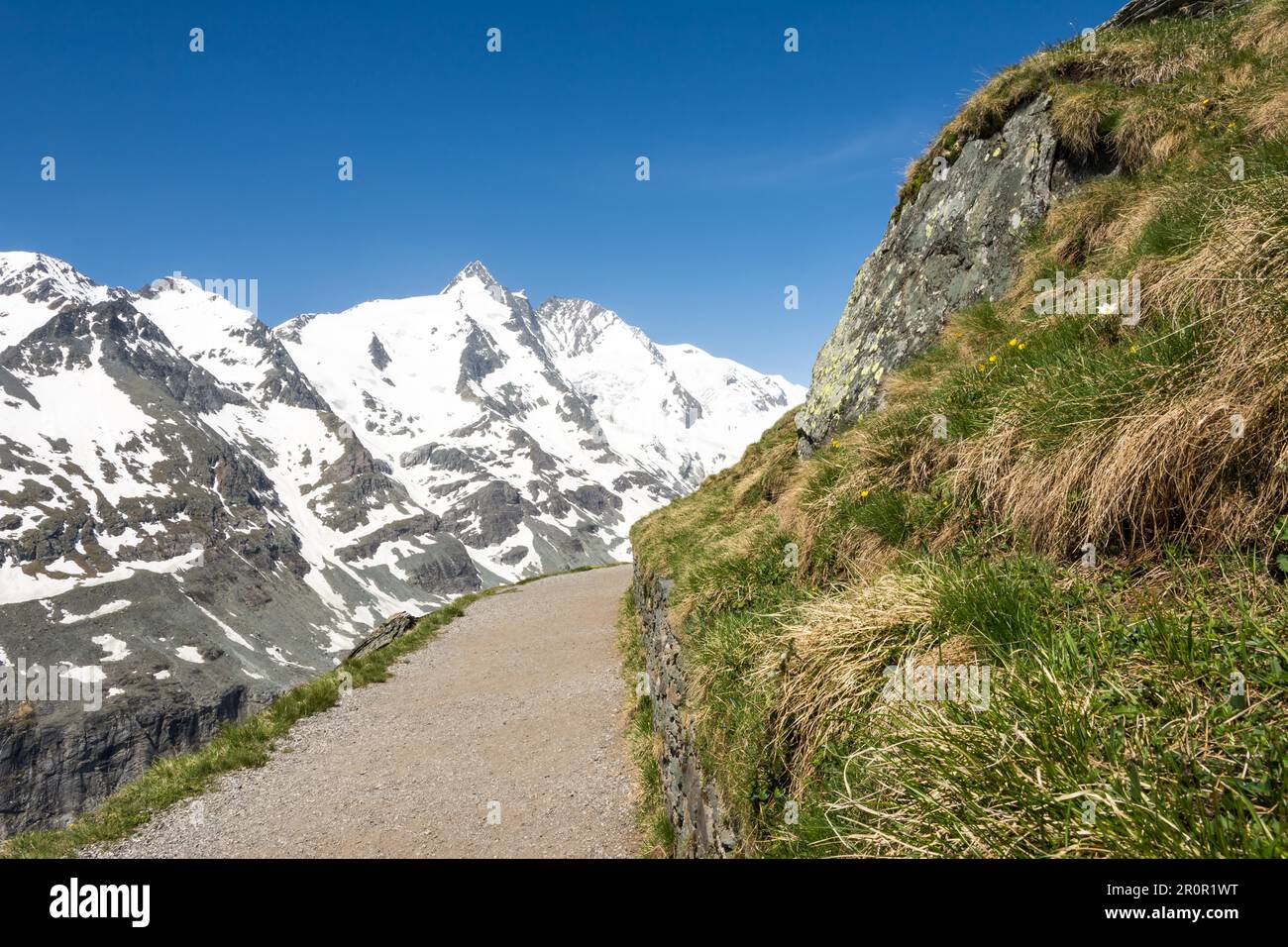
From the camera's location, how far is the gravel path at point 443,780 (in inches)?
362

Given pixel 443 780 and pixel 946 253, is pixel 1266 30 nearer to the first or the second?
pixel 946 253

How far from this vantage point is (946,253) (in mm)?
11359

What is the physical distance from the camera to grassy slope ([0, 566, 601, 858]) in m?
9.59

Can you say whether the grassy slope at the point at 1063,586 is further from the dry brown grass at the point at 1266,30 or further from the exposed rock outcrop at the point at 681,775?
the dry brown grass at the point at 1266,30

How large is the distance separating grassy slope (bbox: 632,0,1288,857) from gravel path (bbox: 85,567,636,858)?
416 centimetres

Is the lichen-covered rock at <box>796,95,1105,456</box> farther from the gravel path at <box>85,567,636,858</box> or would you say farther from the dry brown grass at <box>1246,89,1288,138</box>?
the gravel path at <box>85,567,636,858</box>

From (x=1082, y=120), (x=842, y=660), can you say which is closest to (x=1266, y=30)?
(x=1082, y=120)

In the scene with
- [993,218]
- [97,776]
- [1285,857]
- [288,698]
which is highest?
[993,218]

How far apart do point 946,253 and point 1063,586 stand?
9.35 m

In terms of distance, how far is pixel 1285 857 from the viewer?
1.89 metres

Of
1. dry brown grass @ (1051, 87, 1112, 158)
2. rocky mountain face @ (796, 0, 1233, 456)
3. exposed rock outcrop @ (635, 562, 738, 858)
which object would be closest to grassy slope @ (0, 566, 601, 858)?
exposed rock outcrop @ (635, 562, 738, 858)
